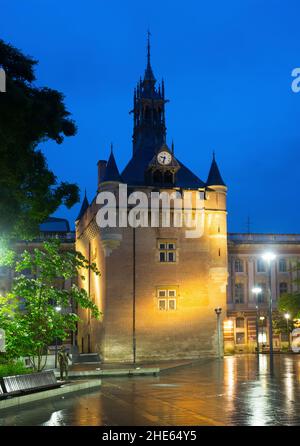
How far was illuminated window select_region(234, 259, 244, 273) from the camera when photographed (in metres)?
55.2

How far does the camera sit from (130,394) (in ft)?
65.3

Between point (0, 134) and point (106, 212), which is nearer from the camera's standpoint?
point (0, 134)

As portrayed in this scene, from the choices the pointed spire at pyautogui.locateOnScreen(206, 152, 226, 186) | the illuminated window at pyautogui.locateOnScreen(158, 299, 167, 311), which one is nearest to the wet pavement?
the illuminated window at pyautogui.locateOnScreen(158, 299, 167, 311)

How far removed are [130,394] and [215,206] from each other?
2524 centimetres

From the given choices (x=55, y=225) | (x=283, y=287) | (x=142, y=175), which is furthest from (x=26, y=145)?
(x=55, y=225)

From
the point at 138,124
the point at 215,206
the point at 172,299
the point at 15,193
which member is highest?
the point at 138,124

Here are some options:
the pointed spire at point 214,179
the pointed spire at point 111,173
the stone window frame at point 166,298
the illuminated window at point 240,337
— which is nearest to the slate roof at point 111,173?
the pointed spire at point 111,173

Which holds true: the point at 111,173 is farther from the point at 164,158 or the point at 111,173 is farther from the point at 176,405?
the point at 176,405

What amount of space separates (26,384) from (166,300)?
23.5m

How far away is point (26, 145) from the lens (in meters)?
19.7

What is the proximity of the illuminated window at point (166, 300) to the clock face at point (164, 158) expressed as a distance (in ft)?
30.2
